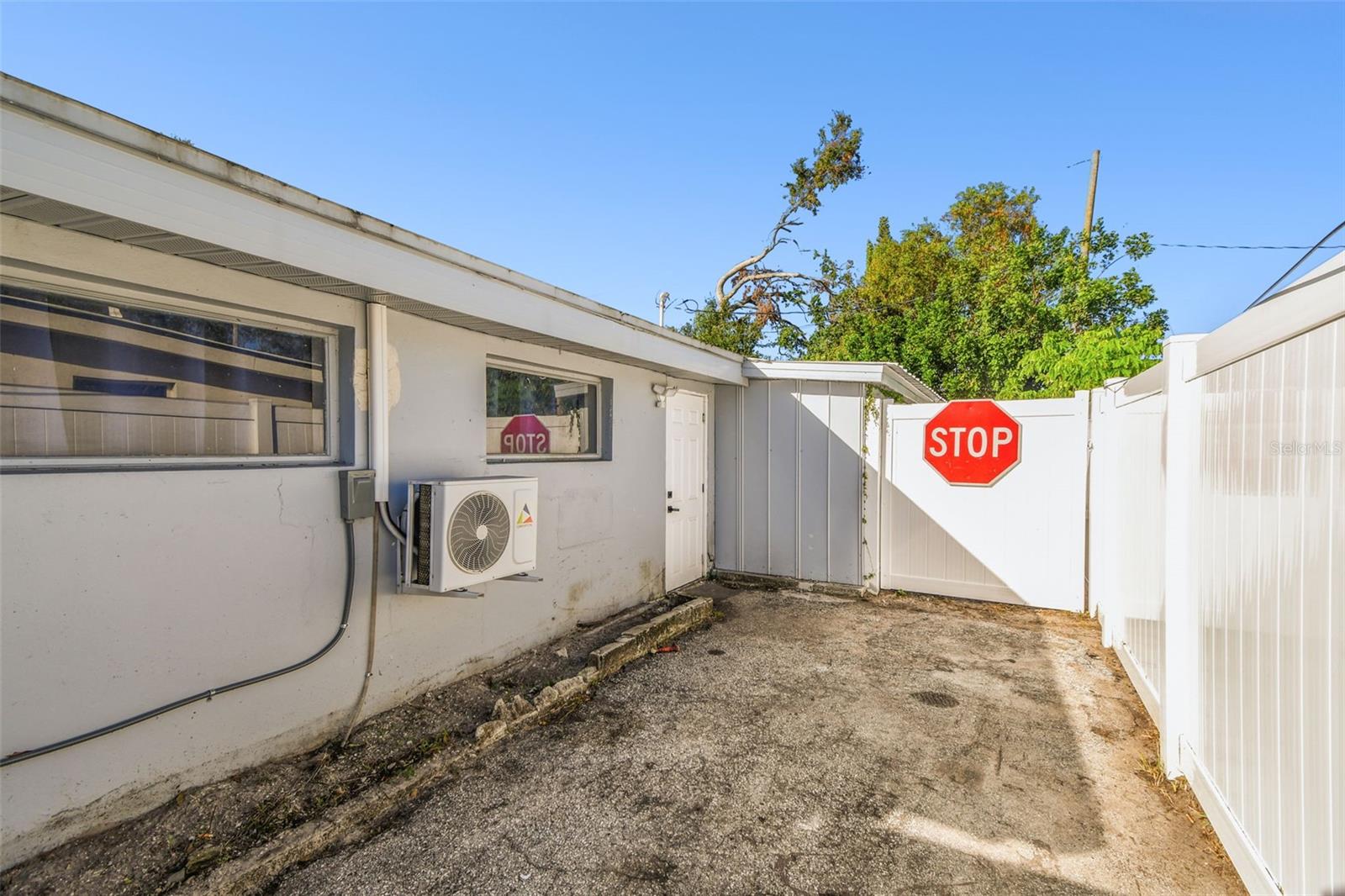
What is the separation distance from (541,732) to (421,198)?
6.58 m

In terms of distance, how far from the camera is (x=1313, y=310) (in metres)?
1.49

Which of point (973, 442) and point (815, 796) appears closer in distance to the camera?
point (815, 796)

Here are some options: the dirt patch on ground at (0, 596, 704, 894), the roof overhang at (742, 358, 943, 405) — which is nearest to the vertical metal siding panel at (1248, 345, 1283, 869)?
the dirt patch on ground at (0, 596, 704, 894)

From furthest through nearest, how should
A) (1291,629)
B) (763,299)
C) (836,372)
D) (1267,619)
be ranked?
(763,299), (836,372), (1267,619), (1291,629)

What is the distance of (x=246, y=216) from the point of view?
2.23 m

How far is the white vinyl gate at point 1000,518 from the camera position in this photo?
5.33 meters

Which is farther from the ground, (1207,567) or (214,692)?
(1207,567)

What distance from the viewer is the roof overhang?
232 inches

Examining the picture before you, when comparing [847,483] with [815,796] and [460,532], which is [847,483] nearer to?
[815,796]

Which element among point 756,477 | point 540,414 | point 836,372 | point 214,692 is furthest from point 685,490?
point 214,692

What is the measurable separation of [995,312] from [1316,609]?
1197 centimetres

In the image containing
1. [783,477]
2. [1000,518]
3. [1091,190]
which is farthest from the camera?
[1091,190]

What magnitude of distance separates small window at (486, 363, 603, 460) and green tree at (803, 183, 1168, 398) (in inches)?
269

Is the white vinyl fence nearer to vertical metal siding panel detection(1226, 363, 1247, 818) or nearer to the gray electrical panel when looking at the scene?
vertical metal siding panel detection(1226, 363, 1247, 818)
